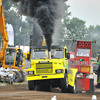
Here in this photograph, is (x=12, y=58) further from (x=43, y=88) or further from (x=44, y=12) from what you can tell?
(x=44, y=12)

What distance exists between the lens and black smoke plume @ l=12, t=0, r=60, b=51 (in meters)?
16.3

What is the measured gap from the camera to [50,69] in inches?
602

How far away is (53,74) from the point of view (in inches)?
599

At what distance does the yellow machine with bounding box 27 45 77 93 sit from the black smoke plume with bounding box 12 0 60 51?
573 mm

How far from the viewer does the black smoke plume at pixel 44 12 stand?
16.3m

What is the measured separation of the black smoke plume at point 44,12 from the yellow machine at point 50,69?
1.88 feet

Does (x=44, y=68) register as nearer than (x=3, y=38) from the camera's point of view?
Yes

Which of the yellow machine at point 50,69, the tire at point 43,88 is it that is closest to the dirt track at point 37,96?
the yellow machine at point 50,69

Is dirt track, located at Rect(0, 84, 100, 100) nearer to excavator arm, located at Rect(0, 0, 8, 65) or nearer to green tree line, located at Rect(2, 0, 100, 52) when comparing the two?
excavator arm, located at Rect(0, 0, 8, 65)

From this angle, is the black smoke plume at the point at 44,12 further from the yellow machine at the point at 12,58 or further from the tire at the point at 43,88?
the yellow machine at the point at 12,58

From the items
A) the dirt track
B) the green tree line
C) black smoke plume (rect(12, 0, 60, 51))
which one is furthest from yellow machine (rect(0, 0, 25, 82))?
the green tree line

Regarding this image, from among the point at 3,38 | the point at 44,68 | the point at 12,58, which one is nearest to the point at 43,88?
the point at 44,68

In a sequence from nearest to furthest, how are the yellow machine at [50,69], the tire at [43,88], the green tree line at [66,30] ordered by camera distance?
the yellow machine at [50,69], the tire at [43,88], the green tree line at [66,30]

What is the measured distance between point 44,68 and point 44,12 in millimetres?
3334
